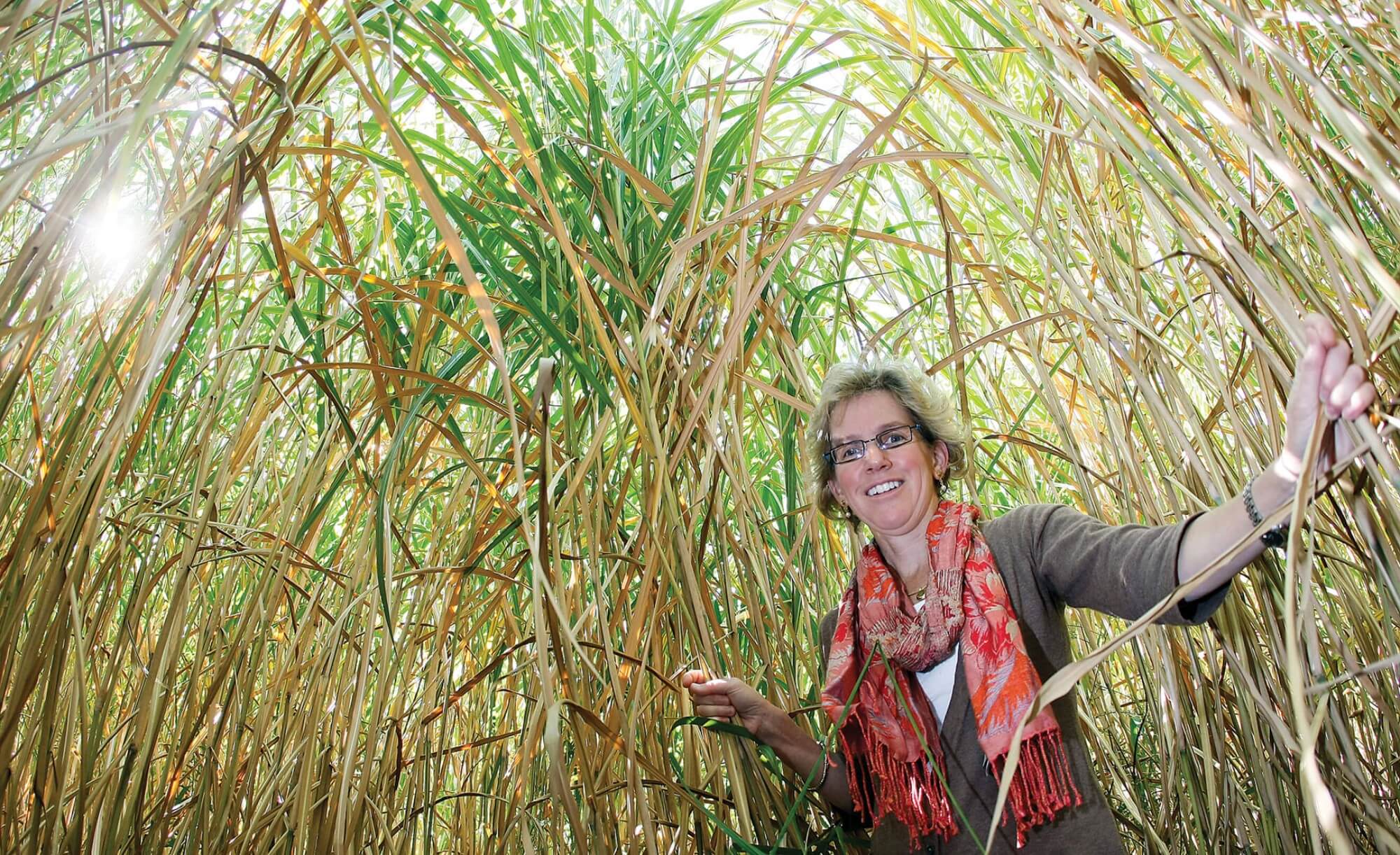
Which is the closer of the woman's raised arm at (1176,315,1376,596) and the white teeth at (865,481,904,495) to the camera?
the woman's raised arm at (1176,315,1376,596)

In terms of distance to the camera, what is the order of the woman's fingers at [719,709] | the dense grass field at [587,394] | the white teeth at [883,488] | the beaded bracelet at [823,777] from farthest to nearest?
the white teeth at [883,488]
the beaded bracelet at [823,777]
the woman's fingers at [719,709]
the dense grass field at [587,394]

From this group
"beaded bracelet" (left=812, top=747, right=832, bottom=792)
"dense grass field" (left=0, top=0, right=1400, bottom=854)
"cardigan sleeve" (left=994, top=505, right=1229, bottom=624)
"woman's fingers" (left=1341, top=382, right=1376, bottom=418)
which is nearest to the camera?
"woman's fingers" (left=1341, top=382, right=1376, bottom=418)

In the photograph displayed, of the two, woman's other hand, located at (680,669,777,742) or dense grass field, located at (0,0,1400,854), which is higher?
dense grass field, located at (0,0,1400,854)

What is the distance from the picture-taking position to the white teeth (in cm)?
139

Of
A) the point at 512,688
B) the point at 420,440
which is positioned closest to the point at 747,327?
the point at 420,440

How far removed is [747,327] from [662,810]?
677mm

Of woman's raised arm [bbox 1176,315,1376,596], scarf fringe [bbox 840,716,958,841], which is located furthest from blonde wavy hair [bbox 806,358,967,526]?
woman's raised arm [bbox 1176,315,1376,596]

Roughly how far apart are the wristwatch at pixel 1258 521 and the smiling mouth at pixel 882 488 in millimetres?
545

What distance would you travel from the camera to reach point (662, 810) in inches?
45.8

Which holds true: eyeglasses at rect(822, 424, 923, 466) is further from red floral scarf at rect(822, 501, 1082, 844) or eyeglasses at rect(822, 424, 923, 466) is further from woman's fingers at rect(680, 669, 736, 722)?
woman's fingers at rect(680, 669, 736, 722)

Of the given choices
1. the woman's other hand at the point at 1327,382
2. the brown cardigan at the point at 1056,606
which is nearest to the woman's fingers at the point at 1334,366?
the woman's other hand at the point at 1327,382

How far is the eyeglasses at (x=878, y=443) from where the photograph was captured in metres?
1.44

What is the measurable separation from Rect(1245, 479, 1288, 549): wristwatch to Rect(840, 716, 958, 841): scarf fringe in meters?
0.50

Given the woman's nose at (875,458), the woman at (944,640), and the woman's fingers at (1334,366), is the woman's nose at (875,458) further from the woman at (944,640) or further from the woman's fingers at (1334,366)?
the woman's fingers at (1334,366)
